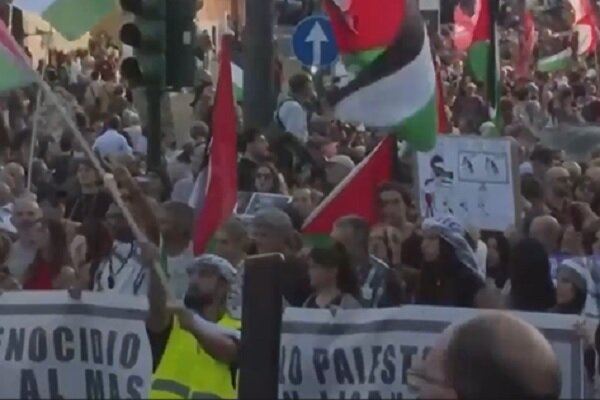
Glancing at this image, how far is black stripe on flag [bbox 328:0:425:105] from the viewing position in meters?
11.5

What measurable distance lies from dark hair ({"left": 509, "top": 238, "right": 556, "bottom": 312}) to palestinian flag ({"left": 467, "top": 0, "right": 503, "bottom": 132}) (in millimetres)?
8158

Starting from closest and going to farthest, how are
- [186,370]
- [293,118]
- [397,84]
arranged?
1. [186,370]
2. [397,84]
3. [293,118]

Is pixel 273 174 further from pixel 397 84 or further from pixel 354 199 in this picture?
pixel 354 199

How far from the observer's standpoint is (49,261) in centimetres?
933

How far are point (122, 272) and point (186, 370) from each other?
276cm

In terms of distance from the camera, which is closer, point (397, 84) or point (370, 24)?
point (397, 84)

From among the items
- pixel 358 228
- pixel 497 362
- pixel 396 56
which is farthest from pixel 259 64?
pixel 497 362

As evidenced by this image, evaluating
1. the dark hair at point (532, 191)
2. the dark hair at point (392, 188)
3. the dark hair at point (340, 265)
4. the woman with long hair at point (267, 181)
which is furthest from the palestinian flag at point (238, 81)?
the dark hair at point (340, 265)

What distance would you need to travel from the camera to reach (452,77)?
27328 mm

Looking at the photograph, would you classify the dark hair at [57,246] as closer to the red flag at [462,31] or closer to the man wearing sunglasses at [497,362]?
the man wearing sunglasses at [497,362]

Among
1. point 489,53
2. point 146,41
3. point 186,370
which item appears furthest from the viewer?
point 489,53

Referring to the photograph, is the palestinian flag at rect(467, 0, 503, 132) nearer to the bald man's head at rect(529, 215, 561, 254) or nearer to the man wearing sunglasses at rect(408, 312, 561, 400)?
the bald man's head at rect(529, 215, 561, 254)

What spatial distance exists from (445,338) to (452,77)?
23.9 metres

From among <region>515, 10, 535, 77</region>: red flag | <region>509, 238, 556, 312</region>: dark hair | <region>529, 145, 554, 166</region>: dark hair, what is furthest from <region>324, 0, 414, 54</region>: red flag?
<region>515, 10, 535, 77</region>: red flag
